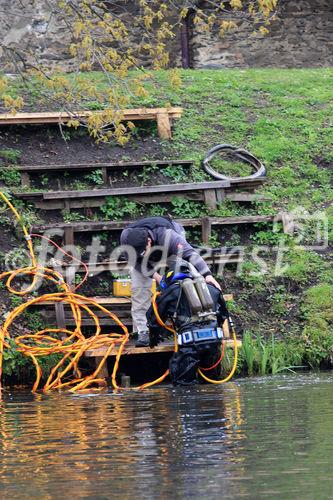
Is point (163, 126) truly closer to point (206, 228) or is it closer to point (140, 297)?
point (206, 228)

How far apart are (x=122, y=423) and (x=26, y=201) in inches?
267

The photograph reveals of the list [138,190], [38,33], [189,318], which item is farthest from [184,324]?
[38,33]

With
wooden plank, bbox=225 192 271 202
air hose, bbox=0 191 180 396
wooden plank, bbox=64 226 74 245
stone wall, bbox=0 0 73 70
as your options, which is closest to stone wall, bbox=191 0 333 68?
stone wall, bbox=0 0 73 70

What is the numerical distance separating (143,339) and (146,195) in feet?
11.8

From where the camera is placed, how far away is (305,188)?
655 inches

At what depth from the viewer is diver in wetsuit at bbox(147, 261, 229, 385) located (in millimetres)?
11227

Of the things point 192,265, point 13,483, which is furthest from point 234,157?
point 13,483

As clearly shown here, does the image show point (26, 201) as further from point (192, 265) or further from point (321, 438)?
point (321, 438)

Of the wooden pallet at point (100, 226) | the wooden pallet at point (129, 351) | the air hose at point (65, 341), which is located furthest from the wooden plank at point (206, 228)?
the wooden pallet at point (129, 351)

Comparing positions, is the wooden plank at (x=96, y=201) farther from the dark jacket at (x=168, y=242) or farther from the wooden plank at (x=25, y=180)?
the dark jacket at (x=168, y=242)

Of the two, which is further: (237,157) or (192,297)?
(237,157)

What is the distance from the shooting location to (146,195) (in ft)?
50.3

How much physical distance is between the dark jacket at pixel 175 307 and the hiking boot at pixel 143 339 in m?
0.48

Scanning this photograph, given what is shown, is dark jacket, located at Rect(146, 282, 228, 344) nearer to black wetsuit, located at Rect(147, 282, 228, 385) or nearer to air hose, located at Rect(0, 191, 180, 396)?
black wetsuit, located at Rect(147, 282, 228, 385)
